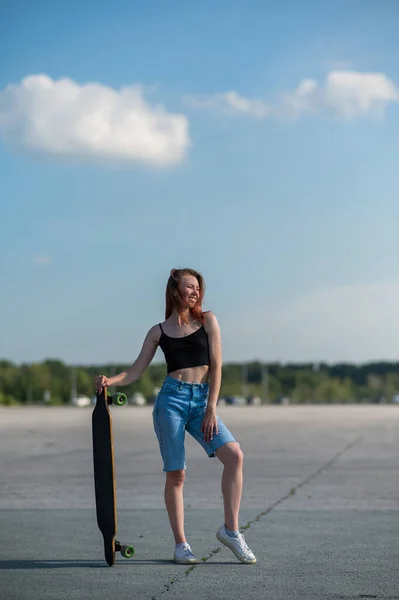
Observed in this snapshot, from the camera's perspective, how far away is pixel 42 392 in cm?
18300

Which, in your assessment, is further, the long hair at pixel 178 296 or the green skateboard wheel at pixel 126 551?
the long hair at pixel 178 296

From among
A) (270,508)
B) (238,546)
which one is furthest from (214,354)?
(270,508)

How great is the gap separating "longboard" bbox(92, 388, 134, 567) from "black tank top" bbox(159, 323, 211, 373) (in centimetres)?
41

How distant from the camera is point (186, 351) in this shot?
23.4 feet

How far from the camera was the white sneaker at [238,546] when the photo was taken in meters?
7.07

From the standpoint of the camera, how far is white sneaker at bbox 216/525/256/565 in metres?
7.07

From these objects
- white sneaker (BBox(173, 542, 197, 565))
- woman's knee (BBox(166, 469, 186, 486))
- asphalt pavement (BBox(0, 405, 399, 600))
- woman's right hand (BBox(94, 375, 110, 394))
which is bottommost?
asphalt pavement (BBox(0, 405, 399, 600))

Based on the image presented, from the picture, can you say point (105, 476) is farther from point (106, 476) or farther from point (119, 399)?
point (119, 399)

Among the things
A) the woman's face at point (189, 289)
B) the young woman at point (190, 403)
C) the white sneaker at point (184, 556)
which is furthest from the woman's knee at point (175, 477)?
the woman's face at point (189, 289)

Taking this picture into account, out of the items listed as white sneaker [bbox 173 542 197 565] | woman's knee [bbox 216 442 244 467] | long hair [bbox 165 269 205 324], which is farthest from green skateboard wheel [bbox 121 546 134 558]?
long hair [bbox 165 269 205 324]

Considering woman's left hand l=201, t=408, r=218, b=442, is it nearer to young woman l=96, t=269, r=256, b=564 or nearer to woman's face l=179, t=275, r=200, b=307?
young woman l=96, t=269, r=256, b=564

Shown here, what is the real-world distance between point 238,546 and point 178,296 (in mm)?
1665

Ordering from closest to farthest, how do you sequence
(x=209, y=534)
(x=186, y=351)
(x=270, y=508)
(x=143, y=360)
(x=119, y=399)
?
(x=119, y=399)
(x=186, y=351)
(x=143, y=360)
(x=209, y=534)
(x=270, y=508)

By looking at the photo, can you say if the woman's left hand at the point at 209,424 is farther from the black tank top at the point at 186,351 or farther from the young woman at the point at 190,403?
the black tank top at the point at 186,351
